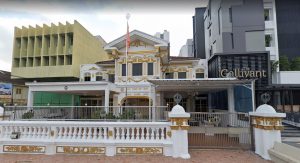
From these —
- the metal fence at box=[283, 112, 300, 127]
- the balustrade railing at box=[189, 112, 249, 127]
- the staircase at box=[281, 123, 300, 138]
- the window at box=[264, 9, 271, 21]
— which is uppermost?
the window at box=[264, 9, 271, 21]

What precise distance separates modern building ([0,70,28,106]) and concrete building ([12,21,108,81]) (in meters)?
1.50

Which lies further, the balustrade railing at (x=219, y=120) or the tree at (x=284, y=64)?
the tree at (x=284, y=64)

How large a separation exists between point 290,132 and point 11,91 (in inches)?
1034

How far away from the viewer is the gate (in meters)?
7.64

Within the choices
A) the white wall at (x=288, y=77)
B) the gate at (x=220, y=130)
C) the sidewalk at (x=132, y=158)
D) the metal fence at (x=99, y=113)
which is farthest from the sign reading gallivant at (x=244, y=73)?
the sidewalk at (x=132, y=158)

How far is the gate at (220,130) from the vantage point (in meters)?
7.64

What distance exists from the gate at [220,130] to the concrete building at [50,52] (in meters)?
15.6

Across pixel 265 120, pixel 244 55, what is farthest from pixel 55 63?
pixel 265 120

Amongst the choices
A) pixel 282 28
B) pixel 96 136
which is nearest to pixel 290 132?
pixel 96 136

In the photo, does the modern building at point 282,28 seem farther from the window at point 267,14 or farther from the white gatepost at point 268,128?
the white gatepost at point 268,128

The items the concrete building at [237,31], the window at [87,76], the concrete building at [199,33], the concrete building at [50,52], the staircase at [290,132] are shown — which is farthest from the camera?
the concrete building at [199,33]

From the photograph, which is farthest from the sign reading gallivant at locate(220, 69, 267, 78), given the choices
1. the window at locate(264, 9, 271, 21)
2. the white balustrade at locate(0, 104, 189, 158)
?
the white balustrade at locate(0, 104, 189, 158)

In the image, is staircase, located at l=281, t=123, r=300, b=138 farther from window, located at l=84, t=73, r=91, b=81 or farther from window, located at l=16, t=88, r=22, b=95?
window, located at l=16, t=88, r=22, b=95

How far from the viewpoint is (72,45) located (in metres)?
21.2
